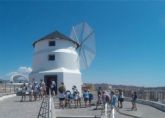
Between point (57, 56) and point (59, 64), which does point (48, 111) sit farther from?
point (57, 56)

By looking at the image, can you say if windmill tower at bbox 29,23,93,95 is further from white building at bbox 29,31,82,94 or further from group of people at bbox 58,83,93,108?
group of people at bbox 58,83,93,108

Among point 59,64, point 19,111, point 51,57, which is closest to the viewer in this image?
point 19,111

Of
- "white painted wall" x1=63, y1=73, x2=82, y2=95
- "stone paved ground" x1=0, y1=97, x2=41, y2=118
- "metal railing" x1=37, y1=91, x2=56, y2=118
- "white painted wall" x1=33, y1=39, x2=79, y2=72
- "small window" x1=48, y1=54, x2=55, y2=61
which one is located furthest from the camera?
"small window" x1=48, y1=54, x2=55, y2=61

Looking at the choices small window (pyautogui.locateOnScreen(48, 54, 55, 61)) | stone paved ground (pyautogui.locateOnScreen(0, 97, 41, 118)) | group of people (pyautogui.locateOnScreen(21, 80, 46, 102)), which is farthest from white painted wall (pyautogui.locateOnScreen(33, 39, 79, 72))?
stone paved ground (pyautogui.locateOnScreen(0, 97, 41, 118))

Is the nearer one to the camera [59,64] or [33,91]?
[33,91]

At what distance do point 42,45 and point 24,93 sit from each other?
1085 cm

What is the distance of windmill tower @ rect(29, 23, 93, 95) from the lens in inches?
1344

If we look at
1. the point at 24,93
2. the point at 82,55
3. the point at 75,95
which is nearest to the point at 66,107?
the point at 75,95

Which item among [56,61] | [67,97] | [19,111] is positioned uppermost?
[56,61]

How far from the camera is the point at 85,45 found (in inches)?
1561

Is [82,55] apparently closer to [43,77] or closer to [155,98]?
[43,77]

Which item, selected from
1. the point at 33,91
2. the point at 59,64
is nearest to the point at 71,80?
the point at 59,64

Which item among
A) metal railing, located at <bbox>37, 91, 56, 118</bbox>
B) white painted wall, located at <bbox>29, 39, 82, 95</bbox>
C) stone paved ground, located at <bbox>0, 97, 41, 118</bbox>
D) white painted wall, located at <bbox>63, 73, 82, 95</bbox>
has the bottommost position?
stone paved ground, located at <bbox>0, 97, 41, 118</bbox>

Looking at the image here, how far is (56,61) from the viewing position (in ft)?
114
